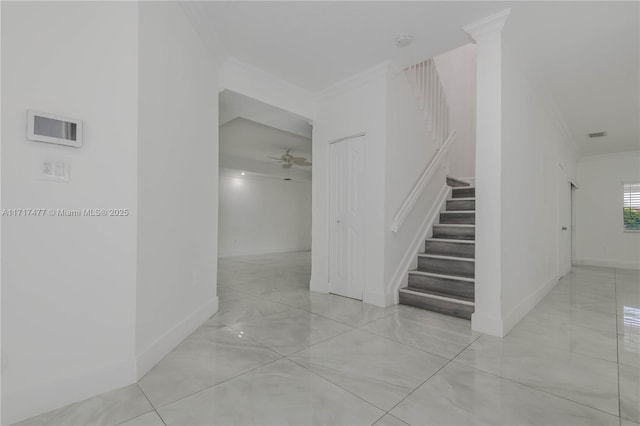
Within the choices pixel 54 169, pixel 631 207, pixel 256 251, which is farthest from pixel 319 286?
pixel 631 207

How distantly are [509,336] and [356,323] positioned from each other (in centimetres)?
135

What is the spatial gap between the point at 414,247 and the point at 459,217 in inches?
38.0

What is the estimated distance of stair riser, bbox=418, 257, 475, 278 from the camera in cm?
336

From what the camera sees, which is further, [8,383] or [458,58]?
[458,58]

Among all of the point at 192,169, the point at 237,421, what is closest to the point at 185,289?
the point at 192,169

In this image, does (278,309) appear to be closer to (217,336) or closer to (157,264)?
(217,336)

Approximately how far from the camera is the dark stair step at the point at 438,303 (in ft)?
9.75

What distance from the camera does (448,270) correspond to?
3566 mm

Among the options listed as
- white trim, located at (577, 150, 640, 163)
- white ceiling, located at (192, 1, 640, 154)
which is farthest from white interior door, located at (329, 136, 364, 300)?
white trim, located at (577, 150, 640, 163)

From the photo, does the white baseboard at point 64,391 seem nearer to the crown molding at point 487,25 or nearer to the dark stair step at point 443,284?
the dark stair step at point 443,284

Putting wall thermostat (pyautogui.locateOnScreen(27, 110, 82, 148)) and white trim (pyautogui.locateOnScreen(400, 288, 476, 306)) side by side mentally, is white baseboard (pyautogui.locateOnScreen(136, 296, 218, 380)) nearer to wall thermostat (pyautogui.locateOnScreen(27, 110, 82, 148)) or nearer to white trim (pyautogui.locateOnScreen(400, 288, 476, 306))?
wall thermostat (pyautogui.locateOnScreen(27, 110, 82, 148))

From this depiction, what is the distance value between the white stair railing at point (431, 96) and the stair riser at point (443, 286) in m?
2.17

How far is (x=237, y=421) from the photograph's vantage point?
145cm

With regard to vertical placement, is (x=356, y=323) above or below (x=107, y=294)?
below
